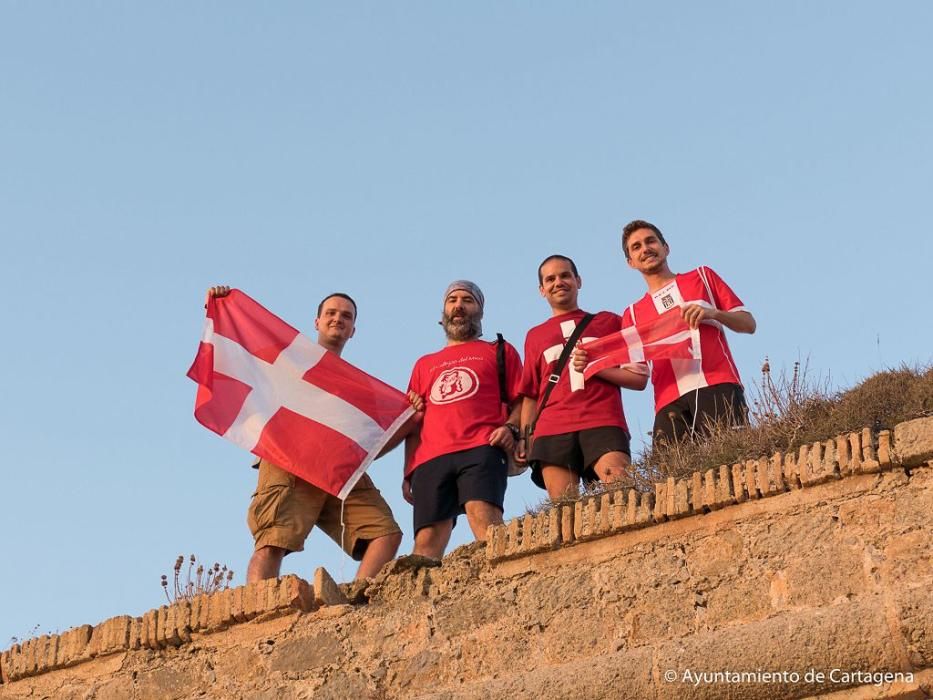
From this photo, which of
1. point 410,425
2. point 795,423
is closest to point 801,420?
point 795,423

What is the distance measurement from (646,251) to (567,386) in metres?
0.98

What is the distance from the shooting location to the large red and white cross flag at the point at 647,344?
8.13m

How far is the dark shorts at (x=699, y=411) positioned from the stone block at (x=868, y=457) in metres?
1.23

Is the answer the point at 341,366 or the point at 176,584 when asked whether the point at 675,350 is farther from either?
the point at 176,584

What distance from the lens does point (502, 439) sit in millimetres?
8227

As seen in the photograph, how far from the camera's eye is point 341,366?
9.66m

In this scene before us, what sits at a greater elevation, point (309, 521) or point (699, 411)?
point (699, 411)

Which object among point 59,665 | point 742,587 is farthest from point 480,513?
point 59,665

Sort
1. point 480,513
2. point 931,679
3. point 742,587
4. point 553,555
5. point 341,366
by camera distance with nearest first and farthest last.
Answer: point 931,679 < point 742,587 < point 553,555 < point 480,513 < point 341,366

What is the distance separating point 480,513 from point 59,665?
2.57m

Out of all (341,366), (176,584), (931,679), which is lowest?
(931,679)

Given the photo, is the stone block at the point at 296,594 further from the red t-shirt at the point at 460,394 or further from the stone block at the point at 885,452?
the stone block at the point at 885,452

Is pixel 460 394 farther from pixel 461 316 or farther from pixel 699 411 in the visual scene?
pixel 699 411

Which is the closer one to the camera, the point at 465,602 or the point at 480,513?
the point at 465,602
